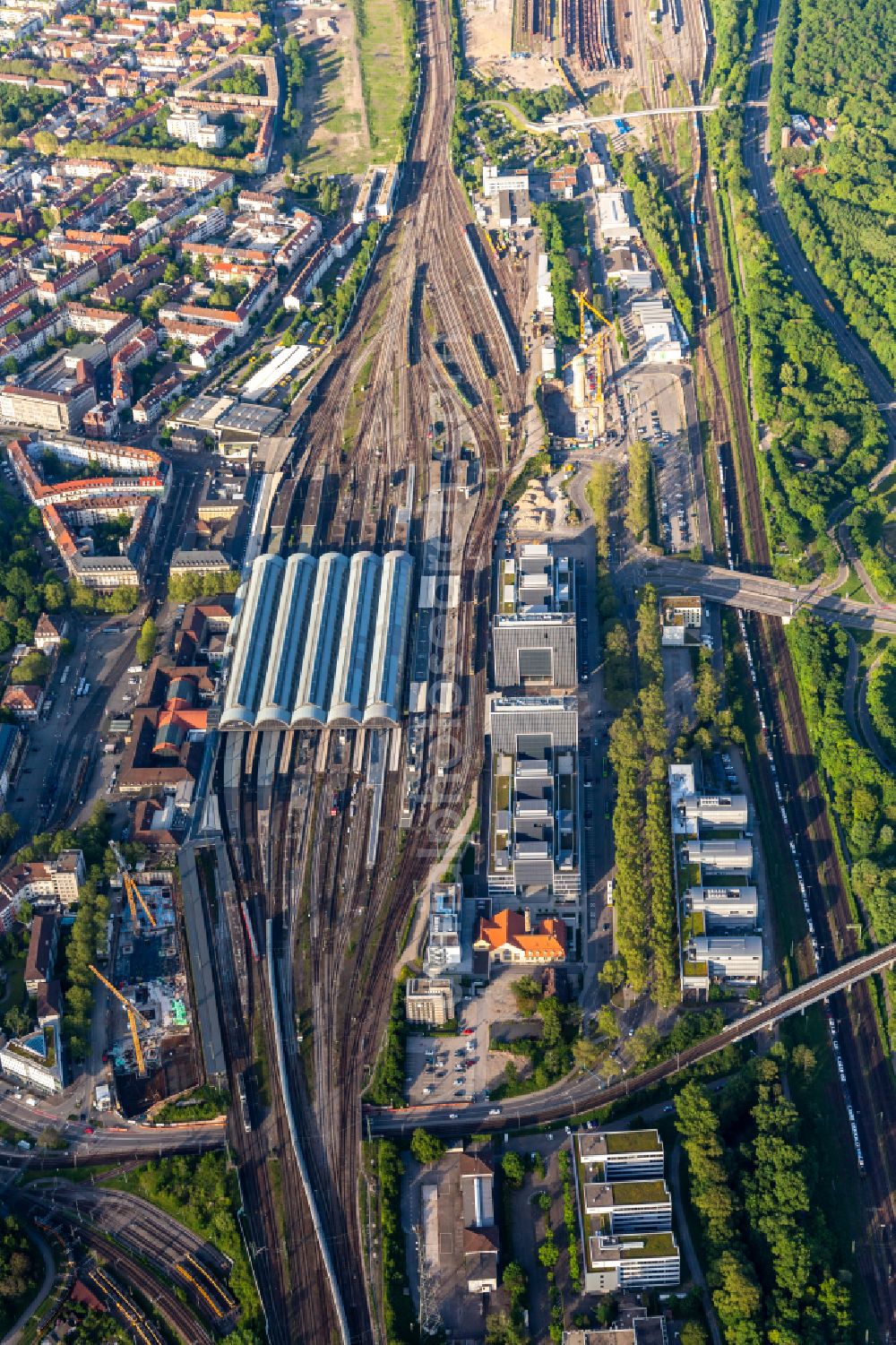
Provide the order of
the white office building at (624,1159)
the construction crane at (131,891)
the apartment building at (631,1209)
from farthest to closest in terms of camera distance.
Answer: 1. the construction crane at (131,891)
2. the white office building at (624,1159)
3. the apartment building at (631,1209)

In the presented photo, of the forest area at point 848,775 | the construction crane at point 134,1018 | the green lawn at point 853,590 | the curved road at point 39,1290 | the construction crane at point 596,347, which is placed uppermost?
the construction crane at point 596,347

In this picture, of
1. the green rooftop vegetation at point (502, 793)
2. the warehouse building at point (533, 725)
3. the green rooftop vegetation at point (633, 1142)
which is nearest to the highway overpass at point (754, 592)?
the warehouse building at point (533, 725)

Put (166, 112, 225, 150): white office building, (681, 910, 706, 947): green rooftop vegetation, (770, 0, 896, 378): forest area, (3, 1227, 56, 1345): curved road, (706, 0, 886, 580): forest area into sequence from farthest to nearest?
(166, 112, 225, 150): white office building < (770, 0, 896, 378): forest area < (706, 0, 886, 580): forest area < (681, 910, 706, 947): green rooftop vegetation < (3, 1227, 56, 1345): curved road

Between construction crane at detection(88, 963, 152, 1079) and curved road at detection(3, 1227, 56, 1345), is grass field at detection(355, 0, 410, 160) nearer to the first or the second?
construction crane at detection(88, 963, 152, 1079)

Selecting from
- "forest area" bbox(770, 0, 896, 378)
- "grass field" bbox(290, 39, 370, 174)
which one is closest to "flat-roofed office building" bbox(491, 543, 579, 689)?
"forest area" bbox(770, 0, 896, 378)

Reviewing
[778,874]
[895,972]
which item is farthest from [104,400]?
[895,972]

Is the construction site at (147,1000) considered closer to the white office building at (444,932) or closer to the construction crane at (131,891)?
the construction crane at (131,891)
